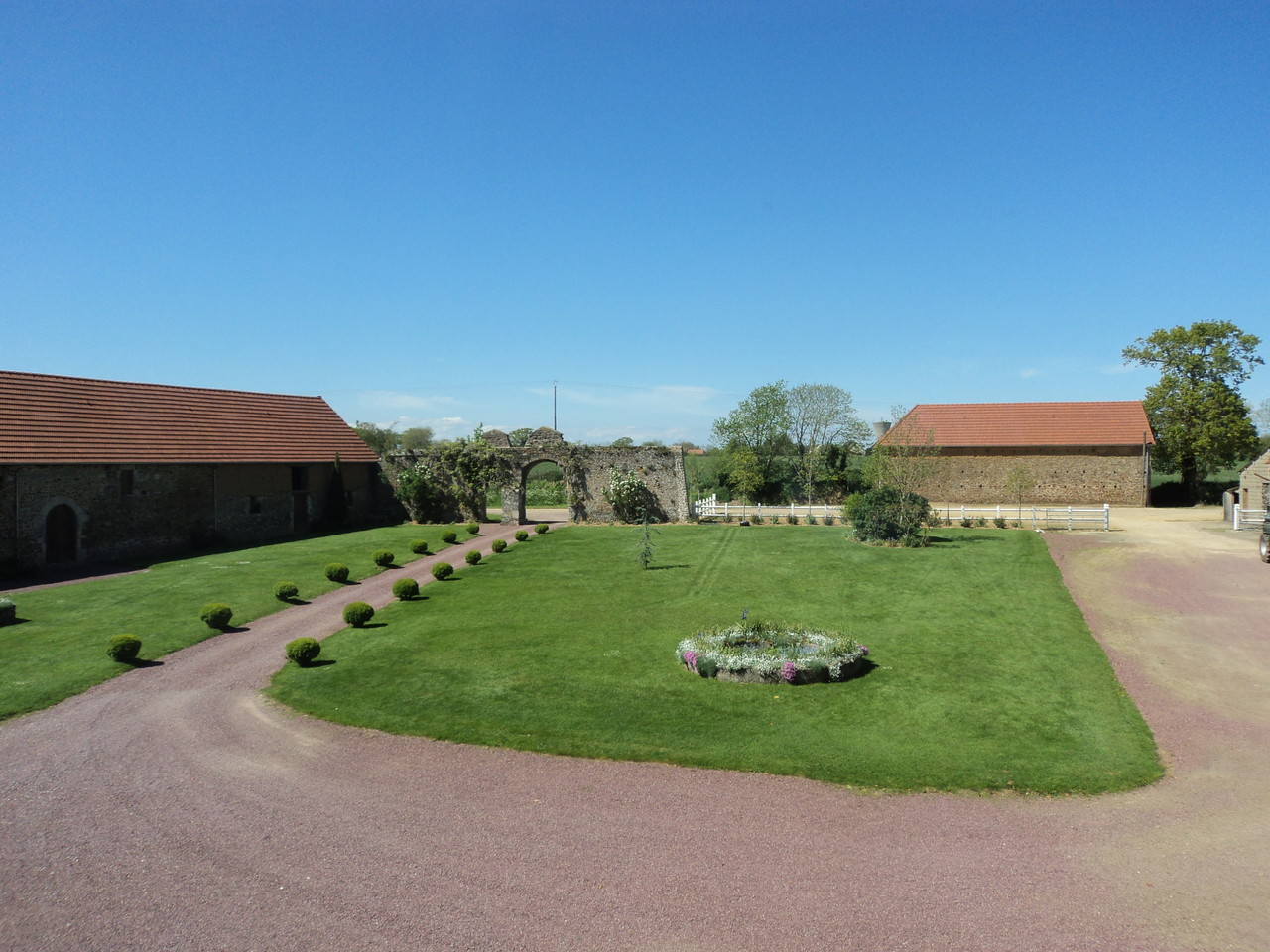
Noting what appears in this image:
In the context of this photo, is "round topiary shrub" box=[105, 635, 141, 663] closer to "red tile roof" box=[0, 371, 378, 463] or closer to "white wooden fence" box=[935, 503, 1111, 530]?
"red tile roof" box=[0, 371, 378, 463]

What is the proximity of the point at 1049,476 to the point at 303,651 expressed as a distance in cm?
4099

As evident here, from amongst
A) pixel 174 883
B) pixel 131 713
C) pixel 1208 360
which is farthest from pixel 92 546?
pixel 1208 360

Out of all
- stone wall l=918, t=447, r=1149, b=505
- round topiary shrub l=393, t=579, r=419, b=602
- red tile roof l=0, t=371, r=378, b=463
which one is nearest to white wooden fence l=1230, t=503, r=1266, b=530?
stone wall l=918, t=447, r=1149, b=505

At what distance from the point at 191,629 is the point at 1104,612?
69.9 feet

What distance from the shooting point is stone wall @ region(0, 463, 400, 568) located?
75.0ft

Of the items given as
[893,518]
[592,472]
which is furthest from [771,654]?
[592,472]

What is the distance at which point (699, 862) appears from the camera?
7.46 metres

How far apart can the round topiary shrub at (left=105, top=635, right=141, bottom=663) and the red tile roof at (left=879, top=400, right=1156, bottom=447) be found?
35891 mm

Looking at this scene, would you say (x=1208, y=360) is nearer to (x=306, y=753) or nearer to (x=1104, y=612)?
(x=1104, y=612)

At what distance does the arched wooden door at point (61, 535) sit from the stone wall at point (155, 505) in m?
0.13

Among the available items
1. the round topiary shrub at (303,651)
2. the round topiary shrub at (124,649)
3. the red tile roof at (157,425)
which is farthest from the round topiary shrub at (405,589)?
the red tile roof at (157,425)

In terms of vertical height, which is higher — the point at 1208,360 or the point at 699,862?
the point at 1208,360

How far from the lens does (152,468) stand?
2680 cm

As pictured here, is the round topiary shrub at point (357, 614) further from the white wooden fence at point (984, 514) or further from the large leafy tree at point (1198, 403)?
the large leafy tree at point (1198, 403)
